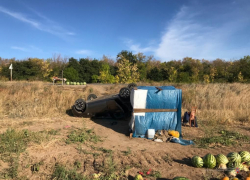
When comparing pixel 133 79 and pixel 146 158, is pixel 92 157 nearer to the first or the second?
pixel 146 158

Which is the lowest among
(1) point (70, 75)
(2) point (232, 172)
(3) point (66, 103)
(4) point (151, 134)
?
(2) point (232, 172)

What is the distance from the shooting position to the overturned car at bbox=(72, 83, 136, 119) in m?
8.34

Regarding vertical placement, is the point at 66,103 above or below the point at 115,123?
above

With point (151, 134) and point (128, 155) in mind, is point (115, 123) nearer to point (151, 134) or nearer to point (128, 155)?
point (151, 134)

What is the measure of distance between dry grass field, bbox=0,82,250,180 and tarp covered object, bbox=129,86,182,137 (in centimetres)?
54

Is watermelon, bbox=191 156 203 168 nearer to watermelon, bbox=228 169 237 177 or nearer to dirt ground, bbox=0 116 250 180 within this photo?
dirt ground, bbox=0 116 250 180

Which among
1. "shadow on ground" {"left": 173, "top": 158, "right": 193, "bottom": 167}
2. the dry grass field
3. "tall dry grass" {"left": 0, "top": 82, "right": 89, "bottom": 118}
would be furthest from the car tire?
"shadow on ground" {"left": 173, "top": 158, "right": 193, "bottom": 167}

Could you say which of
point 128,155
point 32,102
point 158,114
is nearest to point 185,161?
point 128,155

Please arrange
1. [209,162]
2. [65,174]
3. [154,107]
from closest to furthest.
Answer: [65,174] < [209,162] < [154,107]

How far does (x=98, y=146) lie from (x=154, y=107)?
230 centimetres

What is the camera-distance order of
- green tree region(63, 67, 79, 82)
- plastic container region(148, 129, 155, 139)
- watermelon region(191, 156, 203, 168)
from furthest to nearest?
green tree region(63, 67, 79, 82) < plastic container region(148, 129, 155, 139) < watermelon region(191, 156, 203, 168)

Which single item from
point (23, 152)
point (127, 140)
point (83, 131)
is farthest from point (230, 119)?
point (23, 152)

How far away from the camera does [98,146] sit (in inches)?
214

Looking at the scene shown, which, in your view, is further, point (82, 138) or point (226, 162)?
point (82, 138)
